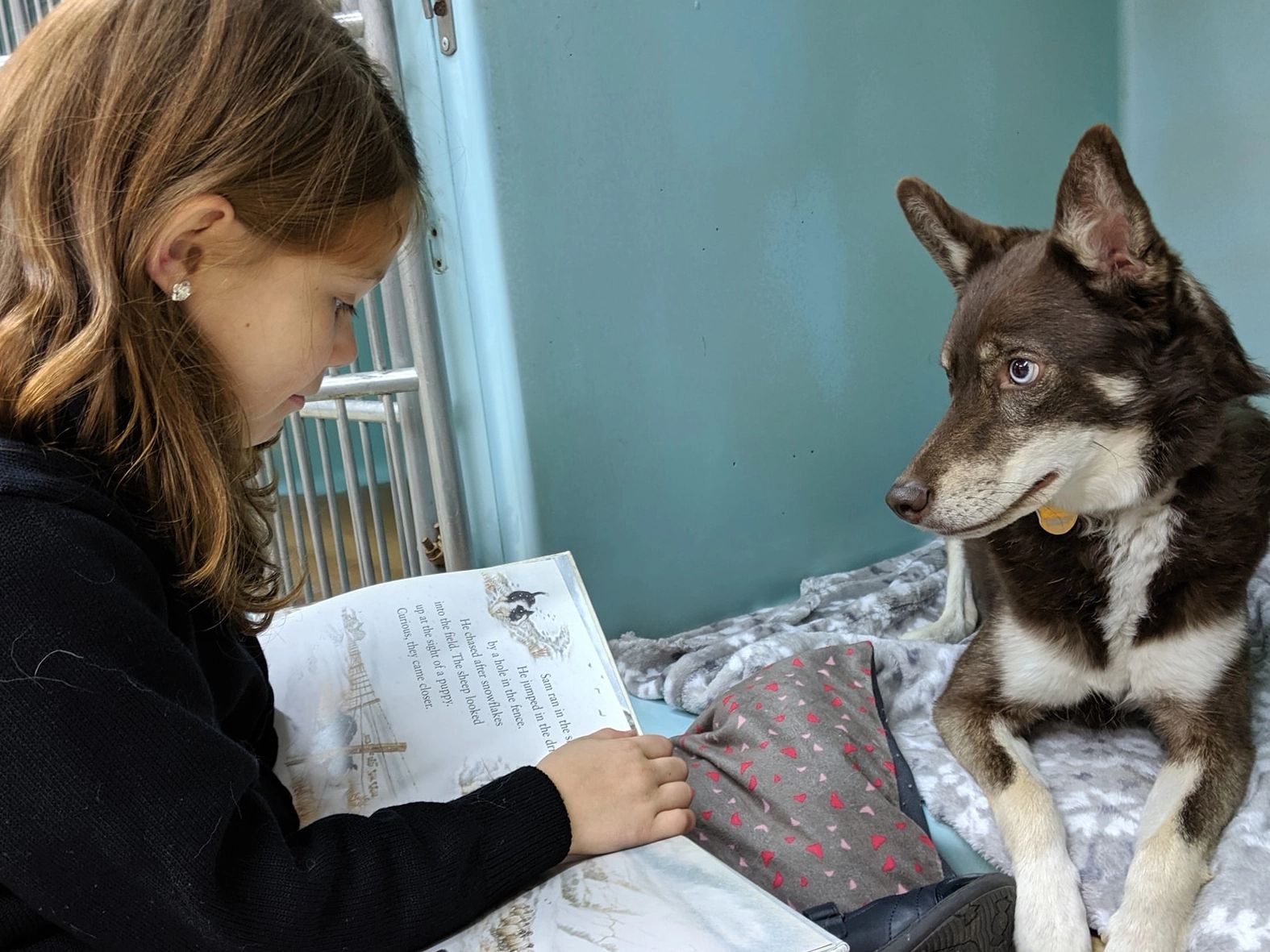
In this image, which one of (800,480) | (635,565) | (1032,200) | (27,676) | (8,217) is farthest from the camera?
(1032,200)

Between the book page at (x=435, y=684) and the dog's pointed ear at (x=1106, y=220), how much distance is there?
78cm

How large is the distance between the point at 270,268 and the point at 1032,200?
2.01 m

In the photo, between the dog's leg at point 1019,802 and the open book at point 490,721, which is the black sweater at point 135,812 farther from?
the dog's leg at point 1019,802

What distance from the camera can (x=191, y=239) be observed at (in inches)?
33.8

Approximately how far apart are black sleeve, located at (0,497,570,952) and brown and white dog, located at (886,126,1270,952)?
79cm

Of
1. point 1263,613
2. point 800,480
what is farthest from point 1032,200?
point 1263,613

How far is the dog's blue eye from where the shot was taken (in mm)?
1313

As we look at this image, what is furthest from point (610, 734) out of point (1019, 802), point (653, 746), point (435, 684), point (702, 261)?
point (702, 261)

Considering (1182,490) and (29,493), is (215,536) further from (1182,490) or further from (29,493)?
(1182,490)

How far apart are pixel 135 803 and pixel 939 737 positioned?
3.92 ft

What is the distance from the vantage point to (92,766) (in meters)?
0.69

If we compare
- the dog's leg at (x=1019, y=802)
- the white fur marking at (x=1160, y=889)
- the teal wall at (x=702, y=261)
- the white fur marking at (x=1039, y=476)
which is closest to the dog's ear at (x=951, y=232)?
the white fur marking at (x=1039, y=476)

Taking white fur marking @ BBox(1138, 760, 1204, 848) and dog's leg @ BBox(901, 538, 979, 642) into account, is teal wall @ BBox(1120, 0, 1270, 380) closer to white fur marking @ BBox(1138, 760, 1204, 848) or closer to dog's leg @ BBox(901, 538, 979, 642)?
dog's leg @ BBox(901, 538, 979, 642)

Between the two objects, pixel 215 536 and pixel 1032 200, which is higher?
pixel 1032 200
